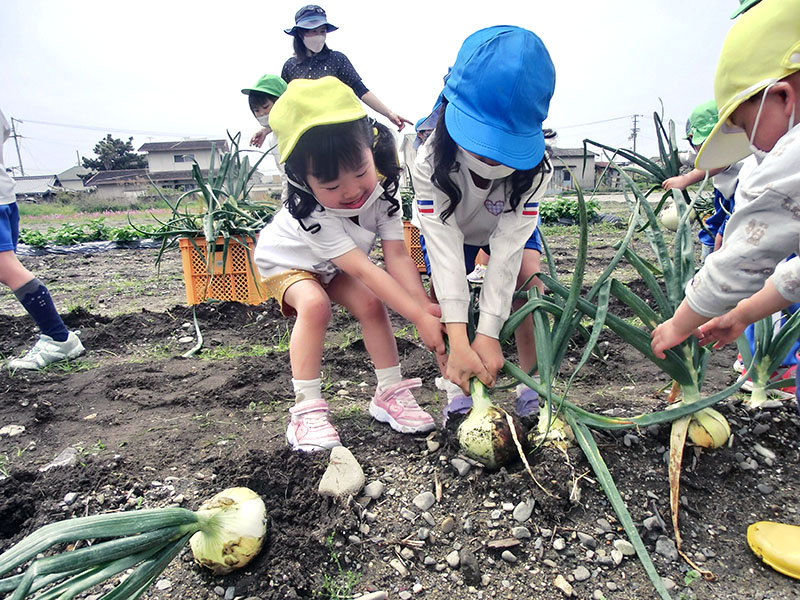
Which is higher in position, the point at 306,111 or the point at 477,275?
the point at 306,111

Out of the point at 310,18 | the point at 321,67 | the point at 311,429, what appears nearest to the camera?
the point at 311,429

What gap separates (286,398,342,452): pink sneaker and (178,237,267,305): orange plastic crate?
1.74 m

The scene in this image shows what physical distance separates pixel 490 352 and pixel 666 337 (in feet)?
1.46

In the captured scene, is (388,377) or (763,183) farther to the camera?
(388,377)

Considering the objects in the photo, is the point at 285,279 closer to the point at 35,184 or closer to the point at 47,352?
the point at 47,352

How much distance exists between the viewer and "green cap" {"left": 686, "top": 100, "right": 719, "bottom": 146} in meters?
2.62

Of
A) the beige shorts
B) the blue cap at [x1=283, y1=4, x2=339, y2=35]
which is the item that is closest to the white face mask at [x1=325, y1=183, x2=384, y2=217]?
the beige shorts

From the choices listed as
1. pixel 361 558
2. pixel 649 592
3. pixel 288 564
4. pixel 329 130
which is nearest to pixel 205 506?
pixel 288 564

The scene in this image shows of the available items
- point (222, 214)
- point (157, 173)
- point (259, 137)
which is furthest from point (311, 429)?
point (157, 173)

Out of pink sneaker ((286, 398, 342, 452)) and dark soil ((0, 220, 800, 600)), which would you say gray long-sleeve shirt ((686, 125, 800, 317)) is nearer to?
dark soil ((0, 220, 800, 600))

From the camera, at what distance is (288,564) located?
3.65ft

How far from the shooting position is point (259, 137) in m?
3.25

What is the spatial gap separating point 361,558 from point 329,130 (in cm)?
111

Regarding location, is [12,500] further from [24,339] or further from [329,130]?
[24,339]
